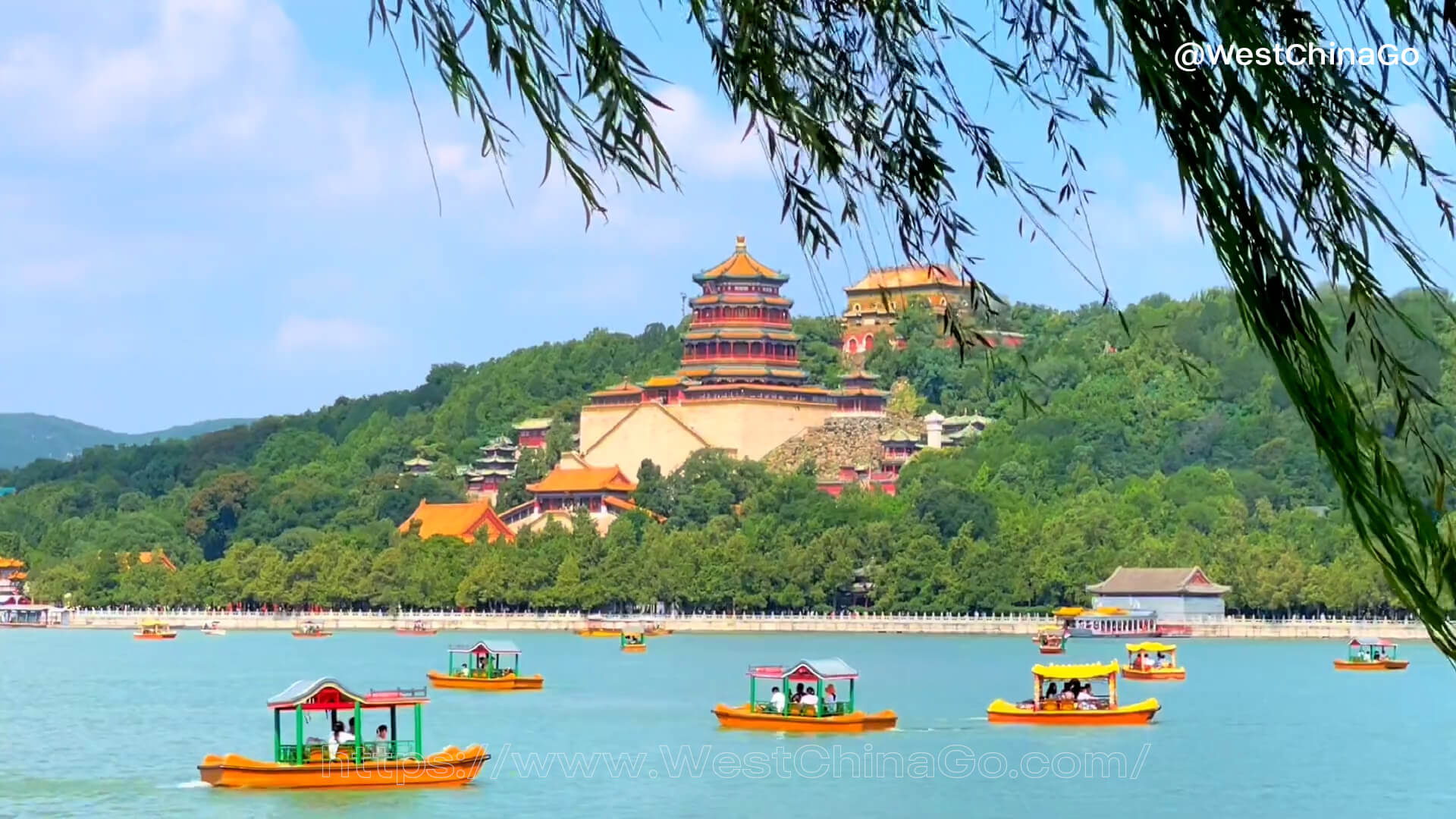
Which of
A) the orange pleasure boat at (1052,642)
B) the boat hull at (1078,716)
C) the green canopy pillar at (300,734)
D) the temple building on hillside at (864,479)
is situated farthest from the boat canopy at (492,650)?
the temple building on hillside at (864,479)

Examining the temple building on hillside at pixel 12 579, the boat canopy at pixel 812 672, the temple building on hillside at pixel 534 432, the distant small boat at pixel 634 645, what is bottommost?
the boat canopy at pixel 812 672

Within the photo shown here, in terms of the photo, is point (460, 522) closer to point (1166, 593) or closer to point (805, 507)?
point (805, 507)

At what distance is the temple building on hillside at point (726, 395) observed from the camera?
86500 millimetres

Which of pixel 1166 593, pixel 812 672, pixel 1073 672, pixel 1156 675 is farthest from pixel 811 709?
pixel 1166 593

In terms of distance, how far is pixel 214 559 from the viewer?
9431 centimetres

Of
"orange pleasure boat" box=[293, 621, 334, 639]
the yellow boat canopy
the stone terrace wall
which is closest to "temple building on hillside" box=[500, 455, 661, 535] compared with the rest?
the stone terrace wall

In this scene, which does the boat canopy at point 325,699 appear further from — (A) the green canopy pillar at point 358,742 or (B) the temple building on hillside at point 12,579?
(B) the temple building on hillside at point 12,579

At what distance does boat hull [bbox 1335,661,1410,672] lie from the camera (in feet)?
177

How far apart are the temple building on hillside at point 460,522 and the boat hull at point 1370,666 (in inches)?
1305

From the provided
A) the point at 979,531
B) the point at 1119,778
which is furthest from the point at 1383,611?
the point at 1119,778

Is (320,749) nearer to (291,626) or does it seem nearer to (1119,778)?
(1119,778)

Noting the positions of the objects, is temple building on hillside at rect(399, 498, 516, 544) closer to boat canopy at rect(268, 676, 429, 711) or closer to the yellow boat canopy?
the yellow boat canopy

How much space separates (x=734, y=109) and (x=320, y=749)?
66.5ft

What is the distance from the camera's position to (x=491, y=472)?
315 ft
